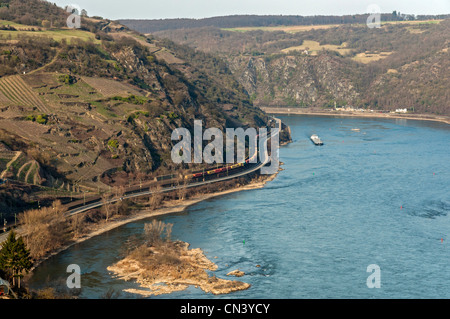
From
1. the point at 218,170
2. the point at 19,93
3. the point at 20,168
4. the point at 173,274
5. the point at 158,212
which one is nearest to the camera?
Answer: the point at 173,274

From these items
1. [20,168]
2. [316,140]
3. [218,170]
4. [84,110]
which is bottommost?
[316,140]

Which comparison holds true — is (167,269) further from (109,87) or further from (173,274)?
(109,87)

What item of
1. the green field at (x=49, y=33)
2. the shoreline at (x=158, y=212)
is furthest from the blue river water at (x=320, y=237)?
the green field at (x=49, y=33)

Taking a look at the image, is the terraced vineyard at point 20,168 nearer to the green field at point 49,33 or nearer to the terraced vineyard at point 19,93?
the terraced vineyard at point 19,93

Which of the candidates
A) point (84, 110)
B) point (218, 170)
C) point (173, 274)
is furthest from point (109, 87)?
point (173, 274)
